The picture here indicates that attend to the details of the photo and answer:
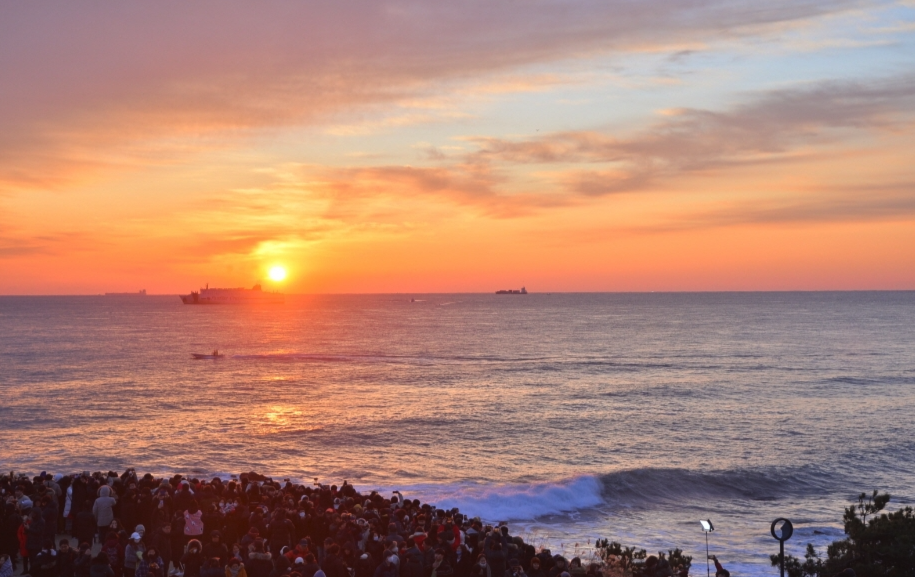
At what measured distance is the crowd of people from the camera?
1143 centimetres

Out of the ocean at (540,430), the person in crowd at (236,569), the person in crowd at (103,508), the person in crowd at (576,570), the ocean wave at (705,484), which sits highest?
the person in crowd at (236,569)

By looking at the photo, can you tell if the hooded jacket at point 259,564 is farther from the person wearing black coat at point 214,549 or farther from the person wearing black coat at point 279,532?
the person wearing black coat at point 279,532

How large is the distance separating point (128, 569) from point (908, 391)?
56.8 m

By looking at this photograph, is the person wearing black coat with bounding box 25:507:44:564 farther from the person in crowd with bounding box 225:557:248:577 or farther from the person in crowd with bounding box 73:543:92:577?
the person in crowd with bounding box 225:557:248:577

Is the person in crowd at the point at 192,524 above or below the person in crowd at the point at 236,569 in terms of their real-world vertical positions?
below

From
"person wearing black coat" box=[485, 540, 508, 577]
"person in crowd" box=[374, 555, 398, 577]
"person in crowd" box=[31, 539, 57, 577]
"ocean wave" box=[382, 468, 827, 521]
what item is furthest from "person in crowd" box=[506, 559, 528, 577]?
"ocean wave" box=[382, 468, 827, 521]

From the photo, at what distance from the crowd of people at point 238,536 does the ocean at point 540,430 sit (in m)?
8.47

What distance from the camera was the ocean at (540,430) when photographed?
87.5 ft

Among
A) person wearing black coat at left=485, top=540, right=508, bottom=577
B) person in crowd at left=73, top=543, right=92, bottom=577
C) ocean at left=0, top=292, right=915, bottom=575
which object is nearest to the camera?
person in crowd at left=73, top=543, right=92, bottom=577

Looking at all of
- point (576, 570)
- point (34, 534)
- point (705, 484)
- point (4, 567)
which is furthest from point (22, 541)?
point (705, 484)

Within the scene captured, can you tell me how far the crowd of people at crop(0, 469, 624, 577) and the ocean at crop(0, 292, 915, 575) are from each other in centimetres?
847

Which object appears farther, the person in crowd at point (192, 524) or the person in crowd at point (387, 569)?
the person in crowd at point (192, 524)

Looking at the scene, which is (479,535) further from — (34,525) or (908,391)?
(908,391)

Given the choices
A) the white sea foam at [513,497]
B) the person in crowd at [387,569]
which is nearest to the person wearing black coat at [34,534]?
the person in crowd at [387,569]
